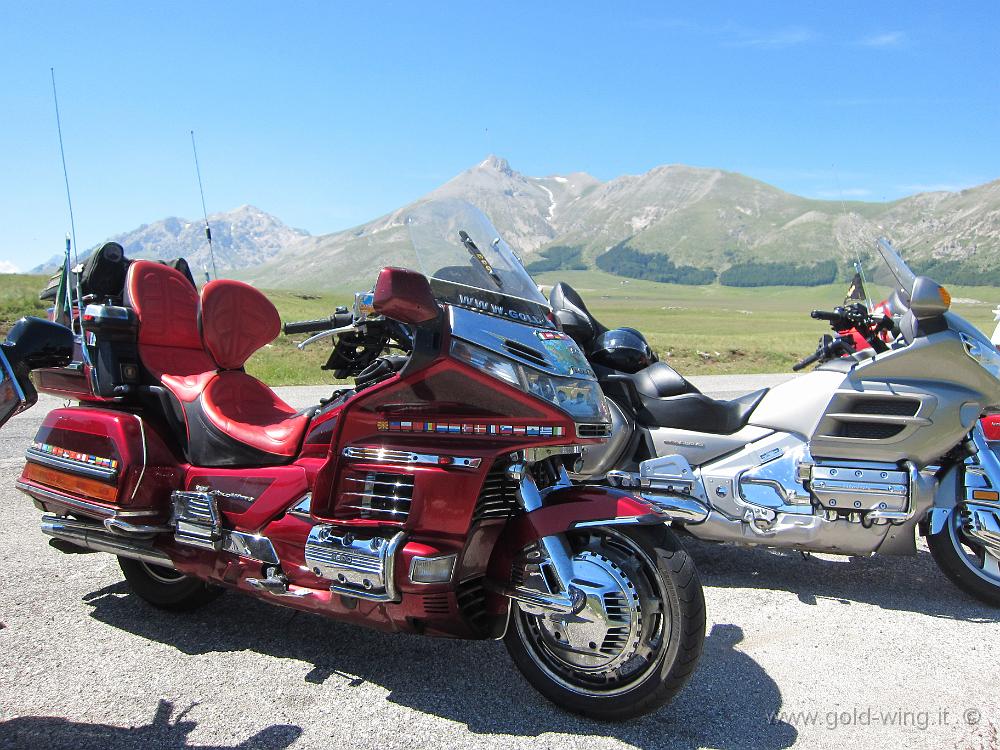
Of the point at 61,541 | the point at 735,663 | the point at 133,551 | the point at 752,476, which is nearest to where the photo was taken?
the point at 735,663

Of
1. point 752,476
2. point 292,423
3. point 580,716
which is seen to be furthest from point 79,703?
point 752,476

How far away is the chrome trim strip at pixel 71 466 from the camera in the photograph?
149 inches

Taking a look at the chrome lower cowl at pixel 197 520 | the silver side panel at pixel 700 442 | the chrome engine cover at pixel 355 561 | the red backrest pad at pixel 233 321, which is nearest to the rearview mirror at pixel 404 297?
the chrome engine cover at pixel 355 561

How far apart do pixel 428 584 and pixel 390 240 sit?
4.37ft

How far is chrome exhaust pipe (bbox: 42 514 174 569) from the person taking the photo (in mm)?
3793

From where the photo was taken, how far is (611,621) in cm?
286

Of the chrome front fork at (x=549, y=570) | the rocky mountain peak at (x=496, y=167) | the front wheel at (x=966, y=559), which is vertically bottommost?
the front wheel at (x=966, y=559)

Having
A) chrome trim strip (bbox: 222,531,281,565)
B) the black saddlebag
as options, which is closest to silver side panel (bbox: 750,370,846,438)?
chrome trim strip (bbox: 222,531,281,565)

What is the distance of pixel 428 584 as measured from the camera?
2939mm

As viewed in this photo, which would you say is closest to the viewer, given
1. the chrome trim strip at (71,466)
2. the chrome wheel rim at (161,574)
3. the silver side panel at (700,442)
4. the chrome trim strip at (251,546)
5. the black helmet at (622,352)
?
the chrome trim strip at (251,546)

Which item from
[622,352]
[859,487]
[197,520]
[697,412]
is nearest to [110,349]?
[197,520]

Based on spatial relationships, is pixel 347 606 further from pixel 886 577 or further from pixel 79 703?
pixel 886 577

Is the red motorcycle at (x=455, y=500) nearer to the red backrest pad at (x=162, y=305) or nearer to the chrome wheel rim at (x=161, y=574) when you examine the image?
the chrome wheel rim at (x=161, y=574)

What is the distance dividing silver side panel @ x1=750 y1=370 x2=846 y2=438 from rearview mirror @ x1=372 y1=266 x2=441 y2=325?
8.53 feet
